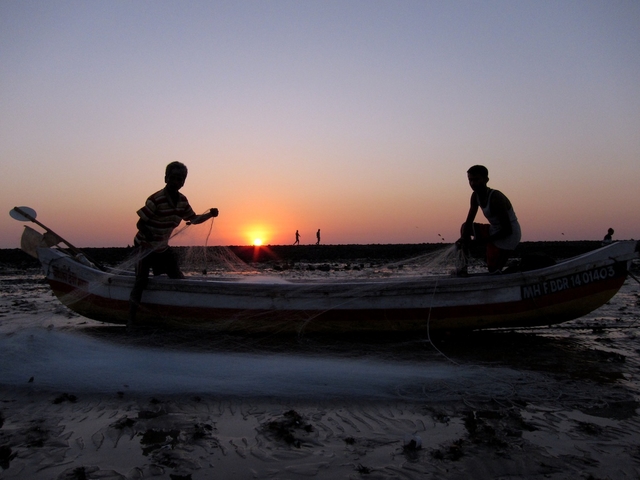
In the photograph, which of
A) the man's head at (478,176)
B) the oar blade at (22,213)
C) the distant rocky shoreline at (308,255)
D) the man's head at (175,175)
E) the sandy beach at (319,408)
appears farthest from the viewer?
the distant rocky shoreline at (308,255)

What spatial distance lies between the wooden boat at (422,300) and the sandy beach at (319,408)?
11.7 inches

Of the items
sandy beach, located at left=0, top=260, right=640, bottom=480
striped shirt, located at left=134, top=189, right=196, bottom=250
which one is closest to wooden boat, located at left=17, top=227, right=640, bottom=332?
sandy beach, located at left=0, top=260, right=640, bottom=480

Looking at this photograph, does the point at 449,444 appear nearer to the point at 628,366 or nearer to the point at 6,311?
the point at 628,366

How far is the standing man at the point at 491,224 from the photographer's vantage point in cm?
627

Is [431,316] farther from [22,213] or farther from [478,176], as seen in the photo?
[22,213]

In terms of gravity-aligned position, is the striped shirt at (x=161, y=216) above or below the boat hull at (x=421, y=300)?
above

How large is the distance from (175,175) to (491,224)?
4.25m

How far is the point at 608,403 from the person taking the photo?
3.91 metres

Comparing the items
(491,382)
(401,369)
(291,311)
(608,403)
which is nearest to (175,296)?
(291,311)

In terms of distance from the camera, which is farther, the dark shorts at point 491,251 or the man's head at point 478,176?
the dark shorts at point 491,251

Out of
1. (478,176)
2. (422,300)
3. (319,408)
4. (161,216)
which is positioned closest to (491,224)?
(478,176)

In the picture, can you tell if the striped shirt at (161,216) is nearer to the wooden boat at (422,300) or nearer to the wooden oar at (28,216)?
the wooden boat at (422,300)

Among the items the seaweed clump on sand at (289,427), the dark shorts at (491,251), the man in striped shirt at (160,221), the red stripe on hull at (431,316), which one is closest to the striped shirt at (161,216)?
the man in striped shirt at (160,221)

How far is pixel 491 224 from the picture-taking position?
659cm
